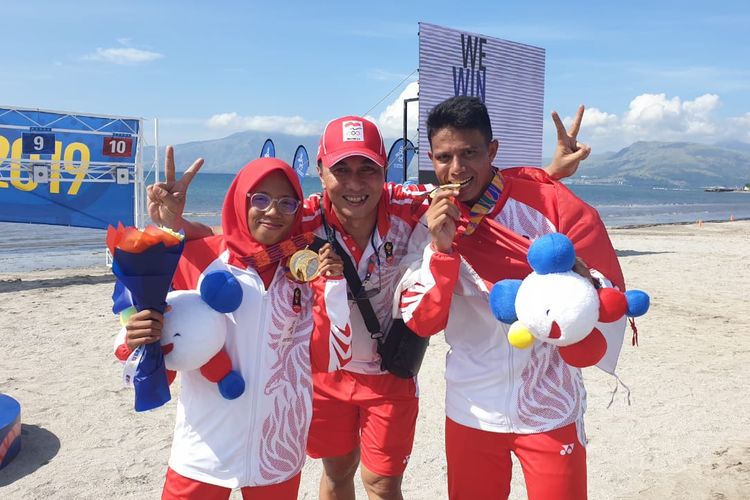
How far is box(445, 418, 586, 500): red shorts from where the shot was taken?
7.78ft

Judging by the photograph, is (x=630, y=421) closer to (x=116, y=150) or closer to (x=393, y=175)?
(x=393, y=175)

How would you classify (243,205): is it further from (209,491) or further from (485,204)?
Result: (209,491)

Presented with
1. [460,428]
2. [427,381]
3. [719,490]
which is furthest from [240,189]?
[427,381]

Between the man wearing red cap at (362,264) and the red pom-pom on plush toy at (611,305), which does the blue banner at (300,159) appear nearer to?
the man wearing red cap at (362,264)

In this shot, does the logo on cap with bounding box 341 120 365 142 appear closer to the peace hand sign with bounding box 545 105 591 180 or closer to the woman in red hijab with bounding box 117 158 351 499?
the woman in red hijab with bounding box 117 158 351 499

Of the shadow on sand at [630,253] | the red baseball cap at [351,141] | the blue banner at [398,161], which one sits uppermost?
the blue banner at [398,161]

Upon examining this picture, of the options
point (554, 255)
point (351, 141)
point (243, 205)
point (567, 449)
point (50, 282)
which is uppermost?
point (351, 141)

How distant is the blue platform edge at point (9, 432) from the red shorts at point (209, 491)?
250 centimetres

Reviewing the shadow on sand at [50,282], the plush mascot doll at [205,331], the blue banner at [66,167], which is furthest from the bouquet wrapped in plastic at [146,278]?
the blue banner at [66,167]

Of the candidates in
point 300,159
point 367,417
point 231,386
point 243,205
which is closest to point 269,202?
point 243,205

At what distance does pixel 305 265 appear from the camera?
2.31 meters

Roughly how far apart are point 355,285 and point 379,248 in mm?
207

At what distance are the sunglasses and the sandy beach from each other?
2268mm

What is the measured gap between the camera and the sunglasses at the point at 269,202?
237 centimetres
